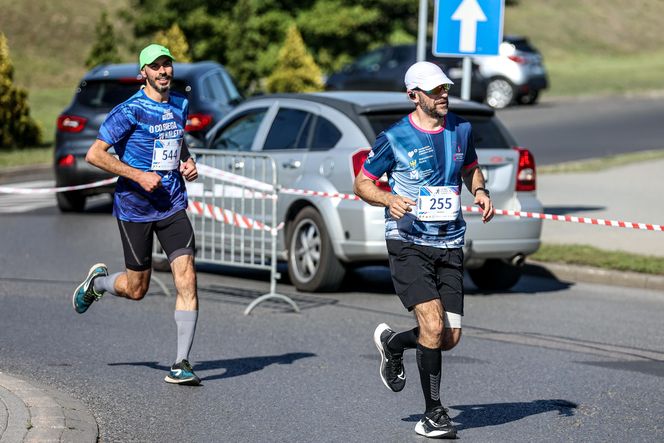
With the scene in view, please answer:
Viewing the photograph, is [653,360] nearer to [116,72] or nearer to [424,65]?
[424,65]

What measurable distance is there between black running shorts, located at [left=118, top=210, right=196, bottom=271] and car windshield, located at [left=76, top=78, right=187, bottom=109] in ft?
30.0

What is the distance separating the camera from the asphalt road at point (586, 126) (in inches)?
1064

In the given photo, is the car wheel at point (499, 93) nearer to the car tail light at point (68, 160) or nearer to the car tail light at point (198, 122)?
the car tail light at point (198, 122)

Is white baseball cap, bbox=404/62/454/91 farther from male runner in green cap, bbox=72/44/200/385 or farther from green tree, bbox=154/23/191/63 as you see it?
green tree, bbox=154/23/191/63

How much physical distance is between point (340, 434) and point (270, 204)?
536 cm

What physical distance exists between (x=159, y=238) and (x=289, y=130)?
4229mm

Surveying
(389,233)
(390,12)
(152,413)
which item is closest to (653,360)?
(389,233)

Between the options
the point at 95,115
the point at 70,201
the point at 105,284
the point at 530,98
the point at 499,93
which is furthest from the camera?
the point at 530,98

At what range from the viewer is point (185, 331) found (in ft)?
27.1

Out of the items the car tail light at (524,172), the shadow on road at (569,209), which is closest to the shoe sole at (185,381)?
the car tail light at (524,172)

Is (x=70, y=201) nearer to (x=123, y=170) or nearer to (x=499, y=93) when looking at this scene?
(x=123, y=170)

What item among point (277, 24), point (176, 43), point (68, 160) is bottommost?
point (68, 160)

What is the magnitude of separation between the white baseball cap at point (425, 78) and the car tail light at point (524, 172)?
515 centimetres

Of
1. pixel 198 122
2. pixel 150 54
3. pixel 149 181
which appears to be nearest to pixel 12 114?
pixel 198 122
